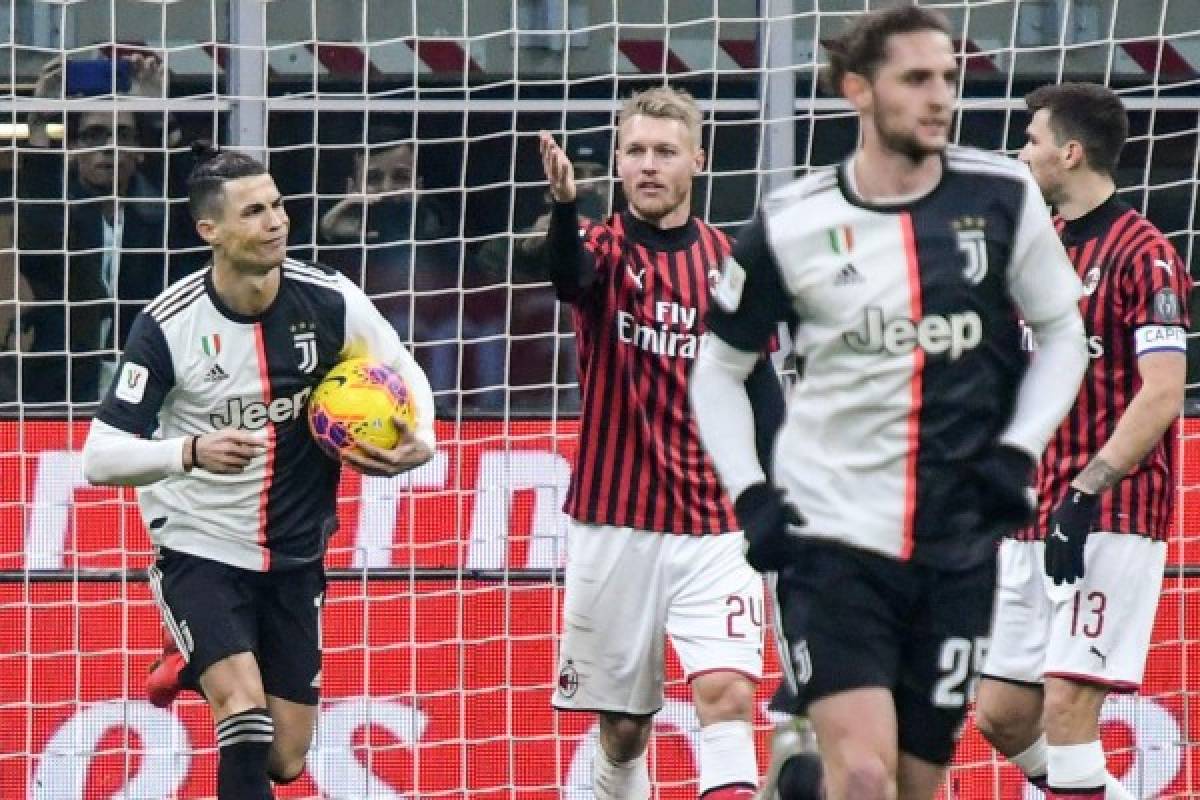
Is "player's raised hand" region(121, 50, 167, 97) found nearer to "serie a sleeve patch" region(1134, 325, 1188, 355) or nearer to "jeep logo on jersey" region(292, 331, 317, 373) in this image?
"jeep logo on jersey" region(292, 331, 317, 373)

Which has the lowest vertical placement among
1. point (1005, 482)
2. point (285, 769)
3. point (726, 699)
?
point (285, 769)

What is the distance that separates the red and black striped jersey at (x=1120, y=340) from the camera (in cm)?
694

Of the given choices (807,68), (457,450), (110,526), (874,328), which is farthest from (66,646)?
(874,328)

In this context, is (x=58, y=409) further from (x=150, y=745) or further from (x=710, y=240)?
(x=710, y=240)

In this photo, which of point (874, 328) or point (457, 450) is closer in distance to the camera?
point (874, 328)

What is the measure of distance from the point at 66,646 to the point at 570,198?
107 inches

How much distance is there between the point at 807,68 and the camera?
29.6 ft

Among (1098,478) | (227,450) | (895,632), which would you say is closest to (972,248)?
(895,632)

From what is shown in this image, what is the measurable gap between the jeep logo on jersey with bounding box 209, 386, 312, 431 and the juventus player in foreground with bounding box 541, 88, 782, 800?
0.83 meters

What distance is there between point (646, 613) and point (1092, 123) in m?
1.83

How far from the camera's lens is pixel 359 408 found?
7023mm

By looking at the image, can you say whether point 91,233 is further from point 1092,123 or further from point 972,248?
point 972,248

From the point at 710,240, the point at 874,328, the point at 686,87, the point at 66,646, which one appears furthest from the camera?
the point at 686,87

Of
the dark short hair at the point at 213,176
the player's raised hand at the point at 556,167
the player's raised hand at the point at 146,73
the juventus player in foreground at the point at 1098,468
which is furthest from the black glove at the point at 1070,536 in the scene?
the player's raised hand at the point at 146,73
